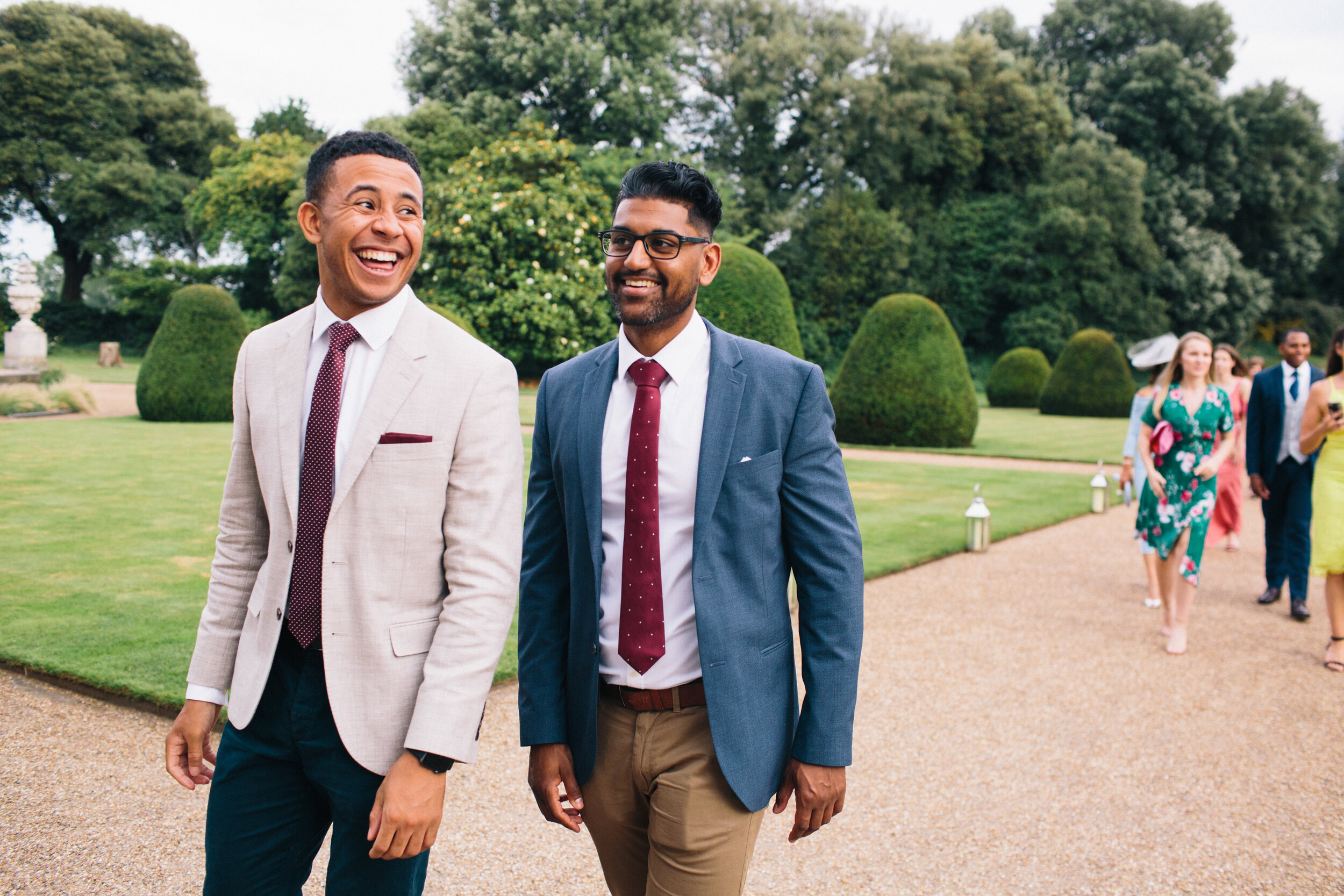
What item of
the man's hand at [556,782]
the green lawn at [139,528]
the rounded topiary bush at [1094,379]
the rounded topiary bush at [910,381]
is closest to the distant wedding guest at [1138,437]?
the green lawn at [139,528]

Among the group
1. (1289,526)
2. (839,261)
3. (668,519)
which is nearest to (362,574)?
(668,519)

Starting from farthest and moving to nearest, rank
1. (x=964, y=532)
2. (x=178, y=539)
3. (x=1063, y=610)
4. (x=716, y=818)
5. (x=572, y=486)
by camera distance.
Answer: (x=964, y=532), (x=178, y=539), (x=1063, y=610), (x=572, y=486), (x=716, y=818)

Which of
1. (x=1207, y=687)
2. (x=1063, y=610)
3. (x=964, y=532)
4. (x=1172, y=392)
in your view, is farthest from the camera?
(x=964, y=532)

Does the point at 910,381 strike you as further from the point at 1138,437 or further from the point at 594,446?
the point at 594,446

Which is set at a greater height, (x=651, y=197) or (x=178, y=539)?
(x=651, y=197)

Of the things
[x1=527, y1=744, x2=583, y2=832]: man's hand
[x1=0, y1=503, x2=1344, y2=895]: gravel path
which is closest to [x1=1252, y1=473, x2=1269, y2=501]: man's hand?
[x1=0, y1=503, x2=1344, y2=895]: gravel path

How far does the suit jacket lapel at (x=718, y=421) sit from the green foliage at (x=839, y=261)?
3396 centimetres

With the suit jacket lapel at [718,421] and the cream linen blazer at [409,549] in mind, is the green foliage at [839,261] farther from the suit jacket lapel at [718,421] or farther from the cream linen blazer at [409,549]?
the cream linen blazer at [409,549]

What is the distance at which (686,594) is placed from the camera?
2.07 m

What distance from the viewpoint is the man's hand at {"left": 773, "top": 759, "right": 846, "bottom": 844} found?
2.02m

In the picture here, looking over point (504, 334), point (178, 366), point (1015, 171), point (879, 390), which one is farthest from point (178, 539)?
point (1015, 171)

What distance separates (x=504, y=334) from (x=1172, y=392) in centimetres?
2085

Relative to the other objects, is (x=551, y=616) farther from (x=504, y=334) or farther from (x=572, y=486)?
(x=504, y=334)

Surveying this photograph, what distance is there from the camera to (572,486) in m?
2.13
